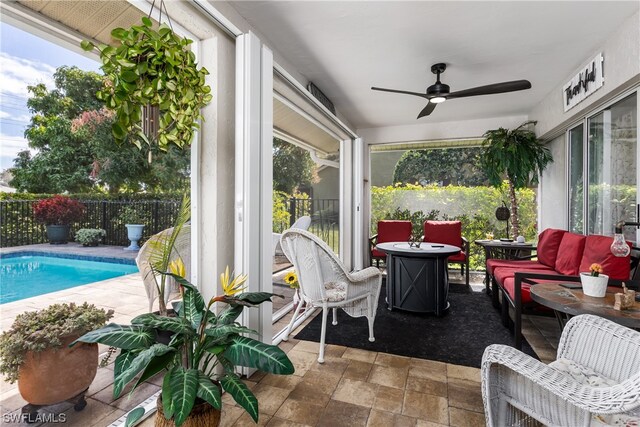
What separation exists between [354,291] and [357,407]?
0.90 meters

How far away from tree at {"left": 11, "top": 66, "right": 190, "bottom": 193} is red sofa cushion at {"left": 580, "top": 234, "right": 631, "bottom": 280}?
3.28 m

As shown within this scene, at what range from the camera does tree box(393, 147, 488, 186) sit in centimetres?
565

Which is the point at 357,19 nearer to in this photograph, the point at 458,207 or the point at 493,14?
the point at 493,14

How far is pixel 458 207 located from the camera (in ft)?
18.1

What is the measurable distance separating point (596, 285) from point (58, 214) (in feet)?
9.56

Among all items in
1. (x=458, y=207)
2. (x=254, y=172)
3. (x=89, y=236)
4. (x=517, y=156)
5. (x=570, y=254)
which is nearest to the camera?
(x=89, y=236)

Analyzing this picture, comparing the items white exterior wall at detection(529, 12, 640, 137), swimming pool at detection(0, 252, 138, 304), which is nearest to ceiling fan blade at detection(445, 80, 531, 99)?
white exterior wall at detection(529, 12, 640, 137)

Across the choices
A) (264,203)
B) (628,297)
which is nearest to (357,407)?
(264,203)

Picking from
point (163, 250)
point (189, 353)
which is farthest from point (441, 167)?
point (189, 353)

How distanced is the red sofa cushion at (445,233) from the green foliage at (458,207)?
81cm

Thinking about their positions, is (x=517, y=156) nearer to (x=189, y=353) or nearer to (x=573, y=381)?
(x=573, y=381)

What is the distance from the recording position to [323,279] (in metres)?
2.53

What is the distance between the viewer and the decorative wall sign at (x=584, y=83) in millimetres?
2793

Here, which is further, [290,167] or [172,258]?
[290,167]
